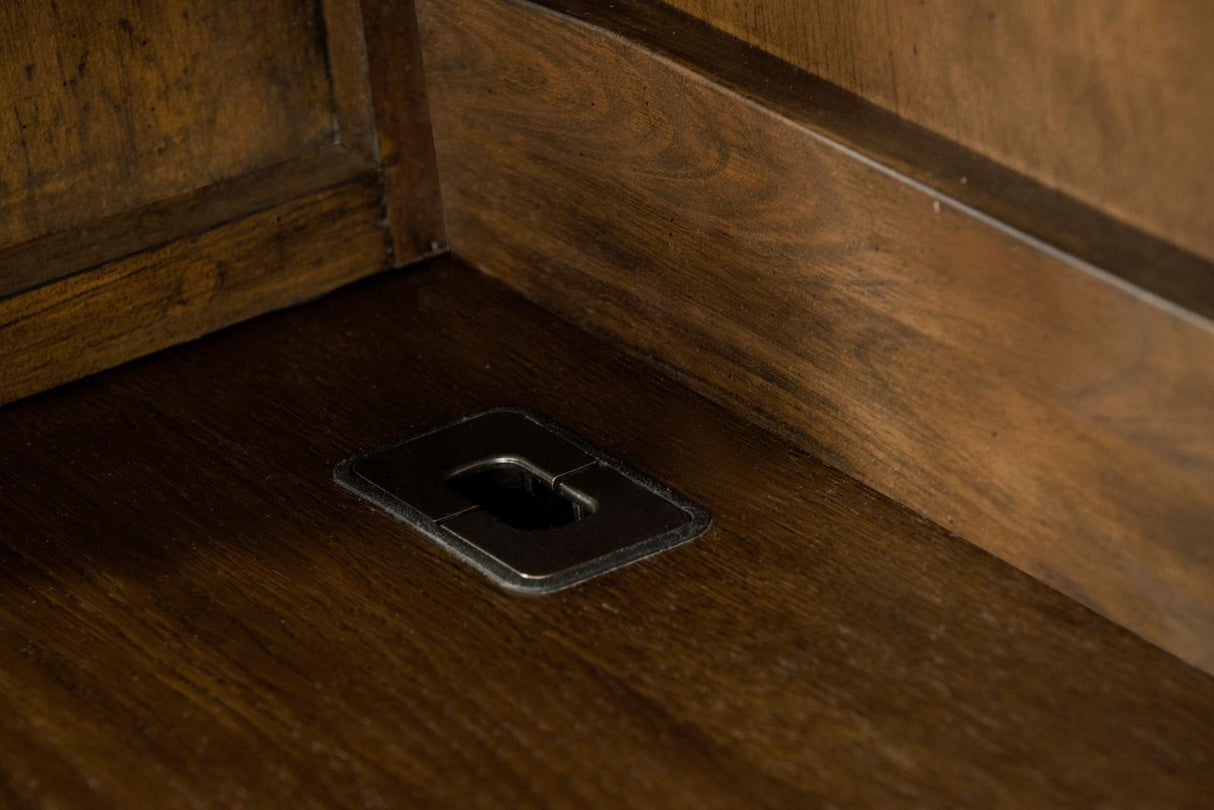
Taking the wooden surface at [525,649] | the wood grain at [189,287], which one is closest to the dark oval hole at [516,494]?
the wooden surface at [525,649]

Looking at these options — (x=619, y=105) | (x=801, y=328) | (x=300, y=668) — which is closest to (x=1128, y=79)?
(x=801, y=328)

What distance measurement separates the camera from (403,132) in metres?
1.39

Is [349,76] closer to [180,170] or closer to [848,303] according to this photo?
[180,170]

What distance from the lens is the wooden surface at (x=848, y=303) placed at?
917 millimetres

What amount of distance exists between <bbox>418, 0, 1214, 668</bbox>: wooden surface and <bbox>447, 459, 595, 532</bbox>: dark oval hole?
0.15m

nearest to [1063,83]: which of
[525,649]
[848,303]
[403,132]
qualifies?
[848,303]

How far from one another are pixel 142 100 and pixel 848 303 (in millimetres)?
569

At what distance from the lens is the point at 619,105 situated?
1.19 m

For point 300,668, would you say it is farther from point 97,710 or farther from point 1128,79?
point 1128,79

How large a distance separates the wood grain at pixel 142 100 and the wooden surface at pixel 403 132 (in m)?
0.05

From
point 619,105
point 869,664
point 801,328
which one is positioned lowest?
point 869,664

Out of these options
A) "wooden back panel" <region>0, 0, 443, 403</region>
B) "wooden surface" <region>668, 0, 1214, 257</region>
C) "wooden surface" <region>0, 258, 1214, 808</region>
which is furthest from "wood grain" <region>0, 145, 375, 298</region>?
"wooden surface" <region>668, 0, 1214, 257</region>

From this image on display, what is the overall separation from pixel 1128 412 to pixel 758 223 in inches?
11.5

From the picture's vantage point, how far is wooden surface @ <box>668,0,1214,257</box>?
0.88 m
